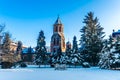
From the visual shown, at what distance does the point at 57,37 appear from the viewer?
4464 inches

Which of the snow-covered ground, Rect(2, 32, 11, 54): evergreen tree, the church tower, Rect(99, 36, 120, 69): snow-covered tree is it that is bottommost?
the snow-covered ground

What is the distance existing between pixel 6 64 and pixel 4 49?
15.7 metres

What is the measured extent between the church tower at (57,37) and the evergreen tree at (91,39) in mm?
51541

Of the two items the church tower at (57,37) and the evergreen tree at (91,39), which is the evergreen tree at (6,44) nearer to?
the evergreen tree at (91,39)

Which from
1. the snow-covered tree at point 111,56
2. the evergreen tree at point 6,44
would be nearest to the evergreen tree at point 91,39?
the snow-covered tree at point 111,56

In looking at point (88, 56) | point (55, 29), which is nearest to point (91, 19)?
point (88, 56)

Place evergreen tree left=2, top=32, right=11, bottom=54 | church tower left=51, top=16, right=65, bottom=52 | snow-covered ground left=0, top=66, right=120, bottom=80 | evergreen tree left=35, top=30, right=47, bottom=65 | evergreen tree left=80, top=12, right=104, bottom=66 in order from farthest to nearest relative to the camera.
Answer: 1. church tower left=51, top=16, right=65, bottom=52
2. evergreen tree left=35, top=30, right=47, bottom=65
3. evergreen tree left=2, top=32, right=11, bottom=54
4. evergreen tree left=80, top=12, right=104, bottom=66
5. snow-covered ground left=0, top=66, right=120, bottom=80

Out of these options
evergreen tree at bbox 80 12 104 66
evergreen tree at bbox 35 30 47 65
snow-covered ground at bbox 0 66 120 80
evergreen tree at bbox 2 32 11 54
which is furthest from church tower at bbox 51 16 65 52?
snow-covered ground at bbox 0 66 120 80

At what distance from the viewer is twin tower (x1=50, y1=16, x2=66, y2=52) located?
4327 inches

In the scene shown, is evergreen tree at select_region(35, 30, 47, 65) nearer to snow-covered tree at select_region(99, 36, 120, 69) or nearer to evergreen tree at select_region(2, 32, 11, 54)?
evergreen tree at select_region(2, 32, 11, 54)

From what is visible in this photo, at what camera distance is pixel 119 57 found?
37.5 metres

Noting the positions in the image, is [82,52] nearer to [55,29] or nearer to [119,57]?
[119,57]

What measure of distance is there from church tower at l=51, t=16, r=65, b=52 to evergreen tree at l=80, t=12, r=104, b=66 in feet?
169

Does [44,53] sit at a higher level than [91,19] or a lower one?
lower
